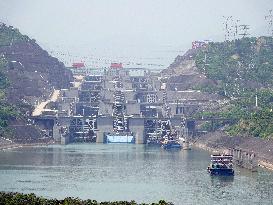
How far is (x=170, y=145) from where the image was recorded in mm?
130125

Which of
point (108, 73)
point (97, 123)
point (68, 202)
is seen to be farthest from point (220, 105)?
point (68, 202)

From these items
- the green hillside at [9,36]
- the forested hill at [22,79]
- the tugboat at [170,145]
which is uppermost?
the green hillside at [9,36]

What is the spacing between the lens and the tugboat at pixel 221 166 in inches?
3620

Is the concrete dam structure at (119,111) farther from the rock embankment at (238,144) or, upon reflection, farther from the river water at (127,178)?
the river water at (127,178)

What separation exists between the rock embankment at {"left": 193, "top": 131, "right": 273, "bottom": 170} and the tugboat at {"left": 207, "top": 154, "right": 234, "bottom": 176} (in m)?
4.68

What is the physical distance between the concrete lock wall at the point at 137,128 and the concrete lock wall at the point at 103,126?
2.47m

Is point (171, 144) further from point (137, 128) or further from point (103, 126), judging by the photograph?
point (103, 126)

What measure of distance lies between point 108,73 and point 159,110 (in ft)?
65.8

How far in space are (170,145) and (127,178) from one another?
44299 mm

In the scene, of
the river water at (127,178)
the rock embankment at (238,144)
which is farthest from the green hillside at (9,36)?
the river water at (127,178)

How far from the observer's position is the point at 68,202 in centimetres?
6041

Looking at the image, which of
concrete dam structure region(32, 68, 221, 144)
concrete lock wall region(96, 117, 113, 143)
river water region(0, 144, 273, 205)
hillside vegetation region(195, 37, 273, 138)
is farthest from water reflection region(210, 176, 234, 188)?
concrete lock wall region(96, 117, 113, 143)

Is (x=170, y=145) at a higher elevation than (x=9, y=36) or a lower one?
lower

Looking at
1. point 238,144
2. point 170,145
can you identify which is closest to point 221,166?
point 238,144
